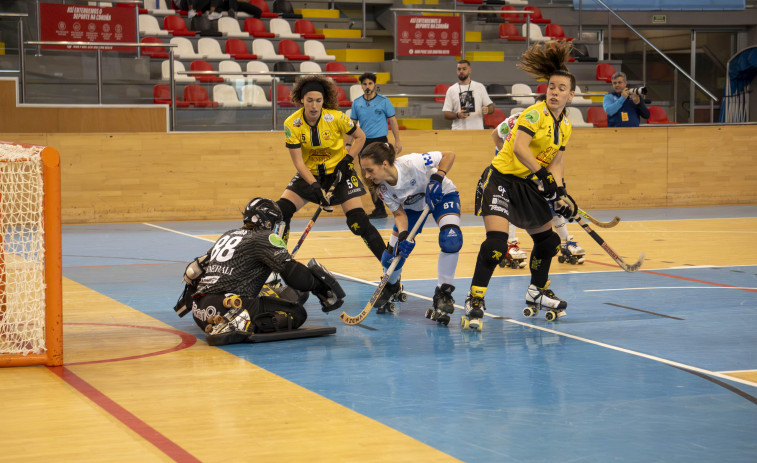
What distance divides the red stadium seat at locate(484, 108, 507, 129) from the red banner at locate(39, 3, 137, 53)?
6263mm

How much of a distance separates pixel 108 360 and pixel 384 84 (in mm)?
14581

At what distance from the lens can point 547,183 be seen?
6.86m

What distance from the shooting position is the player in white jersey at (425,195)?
7.09 metres

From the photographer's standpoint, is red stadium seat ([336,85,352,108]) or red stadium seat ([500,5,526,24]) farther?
red stadium seat ([500,5,526,24])

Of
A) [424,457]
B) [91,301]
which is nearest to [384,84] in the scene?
[91,301]

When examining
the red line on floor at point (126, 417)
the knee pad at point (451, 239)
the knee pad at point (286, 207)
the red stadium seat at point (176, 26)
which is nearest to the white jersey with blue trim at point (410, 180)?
the knee pad at point (451, 239)

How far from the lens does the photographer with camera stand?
1658 centimetres

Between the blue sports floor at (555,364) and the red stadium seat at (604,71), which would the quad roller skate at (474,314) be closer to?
the blue sports floor at (555,364)

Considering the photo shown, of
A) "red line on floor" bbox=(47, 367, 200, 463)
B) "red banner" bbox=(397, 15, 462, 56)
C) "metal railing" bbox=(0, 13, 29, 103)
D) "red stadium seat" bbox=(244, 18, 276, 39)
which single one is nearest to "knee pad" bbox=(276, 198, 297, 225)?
"red line on floor" bbox=(47, 367, 200, 463)

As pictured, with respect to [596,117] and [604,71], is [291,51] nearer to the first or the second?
[596,117]

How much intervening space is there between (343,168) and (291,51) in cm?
1219

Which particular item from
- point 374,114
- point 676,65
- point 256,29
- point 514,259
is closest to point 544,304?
point 514,259

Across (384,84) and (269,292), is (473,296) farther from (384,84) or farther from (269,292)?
(384,84)

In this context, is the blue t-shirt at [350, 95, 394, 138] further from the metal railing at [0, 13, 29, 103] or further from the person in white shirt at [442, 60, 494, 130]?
the metal railing at [0, 13, 29, 103]
